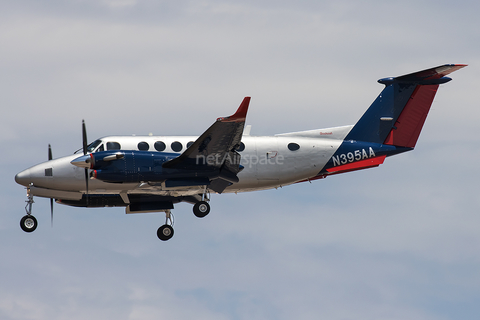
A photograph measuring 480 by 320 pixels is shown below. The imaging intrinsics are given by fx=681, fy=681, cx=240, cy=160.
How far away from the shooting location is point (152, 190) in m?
29.3

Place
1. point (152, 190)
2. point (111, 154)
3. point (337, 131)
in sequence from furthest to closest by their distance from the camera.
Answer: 1. point (337, 131)
2. point (152, 190)
3. point (111, 154)

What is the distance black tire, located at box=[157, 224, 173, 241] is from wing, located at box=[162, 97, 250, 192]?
378cm

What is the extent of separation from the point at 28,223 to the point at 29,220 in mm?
131

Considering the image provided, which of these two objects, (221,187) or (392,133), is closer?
(221,187)

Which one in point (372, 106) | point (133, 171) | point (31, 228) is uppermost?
point (372, 106)

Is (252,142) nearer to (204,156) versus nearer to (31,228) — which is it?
(204,156)

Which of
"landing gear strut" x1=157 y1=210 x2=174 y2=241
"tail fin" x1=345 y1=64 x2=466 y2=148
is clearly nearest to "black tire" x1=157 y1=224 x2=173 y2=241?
"landing gear strut" x1=157 y1=210 x2=174 y2=241

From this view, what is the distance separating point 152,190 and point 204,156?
2.94m

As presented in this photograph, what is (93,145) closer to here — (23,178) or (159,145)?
(159,145)

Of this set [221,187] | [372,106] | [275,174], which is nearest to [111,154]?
[221,187]

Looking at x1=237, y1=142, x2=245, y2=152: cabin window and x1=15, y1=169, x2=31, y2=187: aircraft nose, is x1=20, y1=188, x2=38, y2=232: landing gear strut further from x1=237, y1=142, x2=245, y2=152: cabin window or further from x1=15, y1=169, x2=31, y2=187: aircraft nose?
x1=237, y1=142, x2=245, y2=152: cabin window

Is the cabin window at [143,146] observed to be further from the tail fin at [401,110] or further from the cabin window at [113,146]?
the tail fin at [401,110]

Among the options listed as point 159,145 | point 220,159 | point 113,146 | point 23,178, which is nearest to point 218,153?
point 220,159

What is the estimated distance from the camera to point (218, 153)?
92.1 ft
